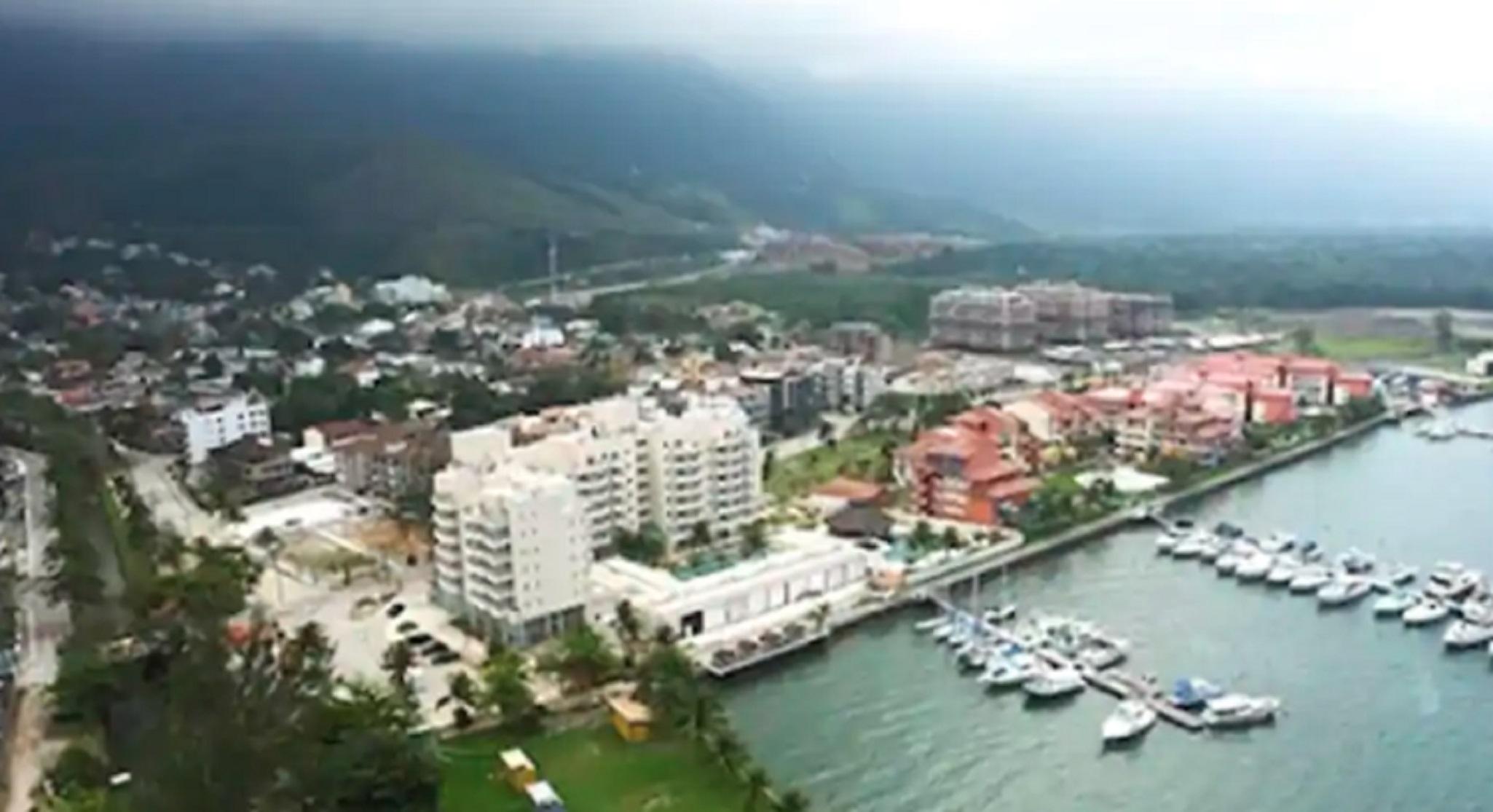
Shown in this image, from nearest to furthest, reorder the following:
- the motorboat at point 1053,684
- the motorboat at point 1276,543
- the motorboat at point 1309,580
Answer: the motorboat at point 1053,684 < the motorboat at point 1309,580 < the motorboat at point 1276,543

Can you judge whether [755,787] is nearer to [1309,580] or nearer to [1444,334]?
[1309,580]

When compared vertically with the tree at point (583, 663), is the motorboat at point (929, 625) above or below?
below

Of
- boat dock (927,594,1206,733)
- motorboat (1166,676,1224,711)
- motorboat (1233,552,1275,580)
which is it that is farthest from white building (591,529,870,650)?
motorboat (1233,552,1275,580)

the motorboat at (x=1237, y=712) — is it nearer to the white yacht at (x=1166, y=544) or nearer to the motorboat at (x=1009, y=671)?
the motorboat at (x=1009, y=671)

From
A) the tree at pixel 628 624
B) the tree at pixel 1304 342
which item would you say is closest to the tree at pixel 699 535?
the tree at pixel 628 624

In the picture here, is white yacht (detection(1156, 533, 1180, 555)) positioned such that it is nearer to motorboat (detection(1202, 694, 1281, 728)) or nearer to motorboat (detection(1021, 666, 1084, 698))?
motorboat (detection(1021, 666, 1084, 698))

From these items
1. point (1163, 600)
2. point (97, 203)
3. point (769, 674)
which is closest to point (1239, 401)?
point (1163, 600)

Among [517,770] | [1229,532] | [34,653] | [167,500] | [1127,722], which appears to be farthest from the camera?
[167,500]

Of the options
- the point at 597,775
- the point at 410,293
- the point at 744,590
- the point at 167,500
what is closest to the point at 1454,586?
the point at 744,590
